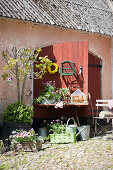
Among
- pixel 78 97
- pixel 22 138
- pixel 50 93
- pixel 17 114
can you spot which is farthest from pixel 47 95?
pixel 22 138

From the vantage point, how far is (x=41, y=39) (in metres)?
9.33

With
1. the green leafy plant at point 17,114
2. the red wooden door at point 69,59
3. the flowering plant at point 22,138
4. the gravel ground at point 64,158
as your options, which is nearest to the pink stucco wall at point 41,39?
the red wooden door at point 69,59

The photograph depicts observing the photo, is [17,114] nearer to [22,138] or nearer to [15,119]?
[15,119]

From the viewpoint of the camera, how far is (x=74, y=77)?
349 inches

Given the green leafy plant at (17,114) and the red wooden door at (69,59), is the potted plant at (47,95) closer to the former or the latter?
the red wooden door at (69,59)

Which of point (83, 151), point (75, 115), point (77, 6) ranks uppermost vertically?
point (77, 6)

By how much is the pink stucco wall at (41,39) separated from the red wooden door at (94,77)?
17cm

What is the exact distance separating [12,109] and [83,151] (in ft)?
7.01

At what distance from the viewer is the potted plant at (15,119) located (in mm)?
7609

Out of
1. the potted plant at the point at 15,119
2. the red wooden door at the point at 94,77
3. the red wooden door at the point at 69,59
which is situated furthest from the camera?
the red wooden door at the point at 94,77

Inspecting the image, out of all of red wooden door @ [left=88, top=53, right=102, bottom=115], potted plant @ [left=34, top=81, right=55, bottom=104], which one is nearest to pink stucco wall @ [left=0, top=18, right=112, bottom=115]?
red wooden door @ [left=88, top=53, right=102, bottom=115]

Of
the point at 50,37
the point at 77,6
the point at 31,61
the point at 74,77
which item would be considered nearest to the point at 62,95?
the point at 74,77

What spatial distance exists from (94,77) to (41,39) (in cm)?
230

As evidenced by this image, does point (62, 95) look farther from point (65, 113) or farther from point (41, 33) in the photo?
point (41, 33)
